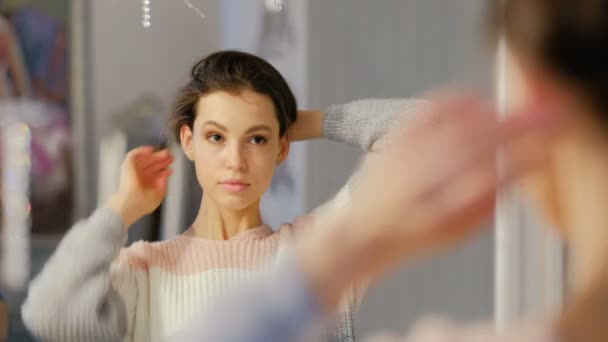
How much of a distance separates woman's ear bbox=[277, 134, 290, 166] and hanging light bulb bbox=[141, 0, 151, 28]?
156mm

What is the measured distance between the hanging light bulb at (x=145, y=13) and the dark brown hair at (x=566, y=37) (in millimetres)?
463

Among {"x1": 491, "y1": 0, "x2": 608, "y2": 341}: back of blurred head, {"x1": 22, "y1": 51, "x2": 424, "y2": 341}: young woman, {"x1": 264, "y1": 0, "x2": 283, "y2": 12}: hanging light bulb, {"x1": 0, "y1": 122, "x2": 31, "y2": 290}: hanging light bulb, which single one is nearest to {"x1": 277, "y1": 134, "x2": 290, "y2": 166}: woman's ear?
{"x1": 22, "y1": 51, "x2": 424, "y2": 341}: young woman

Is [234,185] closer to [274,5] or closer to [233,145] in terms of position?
A: [233,145]

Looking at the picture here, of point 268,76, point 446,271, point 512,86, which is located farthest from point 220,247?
point 512,86

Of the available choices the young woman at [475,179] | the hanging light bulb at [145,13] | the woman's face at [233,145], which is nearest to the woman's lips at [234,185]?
the woman's face at [233,145]

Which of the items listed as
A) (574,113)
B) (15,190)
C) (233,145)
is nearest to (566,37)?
(574,113)

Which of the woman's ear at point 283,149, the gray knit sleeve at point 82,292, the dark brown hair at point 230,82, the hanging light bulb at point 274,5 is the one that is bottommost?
the gray knit sleeve at point 82,292

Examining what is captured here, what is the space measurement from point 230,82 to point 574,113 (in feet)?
1.37

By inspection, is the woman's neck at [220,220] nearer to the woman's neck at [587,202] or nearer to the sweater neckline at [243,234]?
the sweater neckline at [243,234]

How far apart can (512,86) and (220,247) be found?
1.34ft

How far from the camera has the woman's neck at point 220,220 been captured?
2.26ft

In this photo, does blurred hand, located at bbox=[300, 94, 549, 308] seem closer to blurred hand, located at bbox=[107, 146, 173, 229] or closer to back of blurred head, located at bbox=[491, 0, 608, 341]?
back of blurred head, located at bbox=[491, 0, 608, 341]

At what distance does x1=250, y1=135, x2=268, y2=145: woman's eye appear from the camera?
2.21 ft

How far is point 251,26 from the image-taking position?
0.70 m
